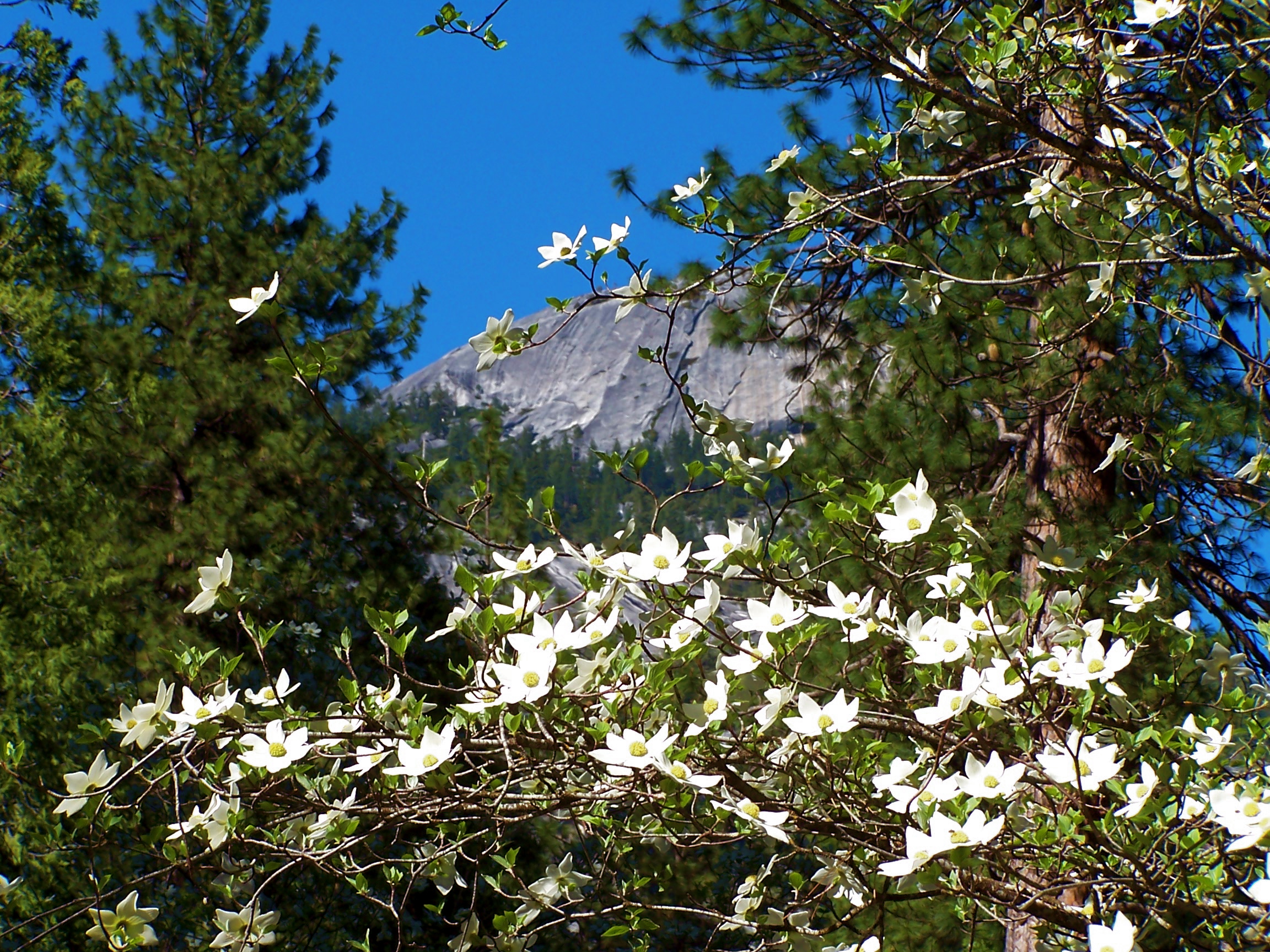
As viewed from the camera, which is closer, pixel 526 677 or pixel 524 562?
pixel 526 677

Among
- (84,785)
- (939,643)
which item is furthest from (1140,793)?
(84,785)

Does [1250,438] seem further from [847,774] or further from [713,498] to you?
[713,498]

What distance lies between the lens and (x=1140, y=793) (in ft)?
5.62

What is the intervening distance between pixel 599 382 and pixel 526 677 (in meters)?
A: 93.6

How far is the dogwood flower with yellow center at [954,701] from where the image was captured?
5.40ft

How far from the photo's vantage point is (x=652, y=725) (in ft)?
6.35

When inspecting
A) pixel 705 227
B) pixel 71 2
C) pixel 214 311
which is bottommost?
pixel 705 227

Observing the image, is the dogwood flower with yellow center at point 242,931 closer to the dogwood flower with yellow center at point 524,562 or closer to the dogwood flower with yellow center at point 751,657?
the dogwood flower with yellow center at point 524,562

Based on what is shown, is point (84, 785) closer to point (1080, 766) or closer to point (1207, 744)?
point (1080, 766)

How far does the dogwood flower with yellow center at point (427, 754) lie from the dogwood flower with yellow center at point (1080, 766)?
3.19 feet

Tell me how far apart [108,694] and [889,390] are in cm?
378

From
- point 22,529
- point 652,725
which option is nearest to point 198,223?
point 22,529

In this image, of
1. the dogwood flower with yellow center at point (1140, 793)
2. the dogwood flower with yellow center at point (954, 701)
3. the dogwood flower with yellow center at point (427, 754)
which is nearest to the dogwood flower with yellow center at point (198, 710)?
the dogwood flower with yellow center at point (427, 754)

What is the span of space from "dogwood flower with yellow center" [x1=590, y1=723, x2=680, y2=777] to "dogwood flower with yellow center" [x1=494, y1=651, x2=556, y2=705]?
0.13 m
